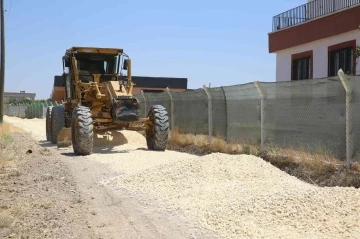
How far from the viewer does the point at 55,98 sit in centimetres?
6269

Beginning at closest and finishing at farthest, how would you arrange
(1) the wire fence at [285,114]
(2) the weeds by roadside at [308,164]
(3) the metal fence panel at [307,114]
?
(2) the weeds by roadside at [308,164] < (1) the wire fence at [285,114] < (3) the metal fence panel at [307,114]

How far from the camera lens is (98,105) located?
17.3 m

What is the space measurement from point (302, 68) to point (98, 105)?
10.5m

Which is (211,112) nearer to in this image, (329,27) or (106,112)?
(106,112)

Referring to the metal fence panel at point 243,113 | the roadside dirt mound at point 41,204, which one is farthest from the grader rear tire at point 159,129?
the roadside dirt mound at point 41,204

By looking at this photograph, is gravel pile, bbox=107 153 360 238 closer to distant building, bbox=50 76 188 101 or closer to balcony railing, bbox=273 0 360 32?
balcony railing, bbox=273 0 360 32

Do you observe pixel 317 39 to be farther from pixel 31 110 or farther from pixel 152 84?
pixel 31 110

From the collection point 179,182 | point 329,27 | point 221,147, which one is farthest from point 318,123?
point 329,27

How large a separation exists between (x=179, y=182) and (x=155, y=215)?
7.57ft

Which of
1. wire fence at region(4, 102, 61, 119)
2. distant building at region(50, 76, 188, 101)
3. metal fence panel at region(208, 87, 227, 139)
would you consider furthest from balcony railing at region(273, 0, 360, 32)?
distant building at region(50, 76, 188, 101)

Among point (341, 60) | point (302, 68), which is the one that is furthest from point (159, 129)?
point (302, 68)

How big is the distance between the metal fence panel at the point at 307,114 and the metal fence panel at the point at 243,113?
554mm

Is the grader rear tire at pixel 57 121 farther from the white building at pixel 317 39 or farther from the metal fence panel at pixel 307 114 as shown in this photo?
the white building at pixel 317 39

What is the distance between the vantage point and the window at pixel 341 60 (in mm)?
19786
